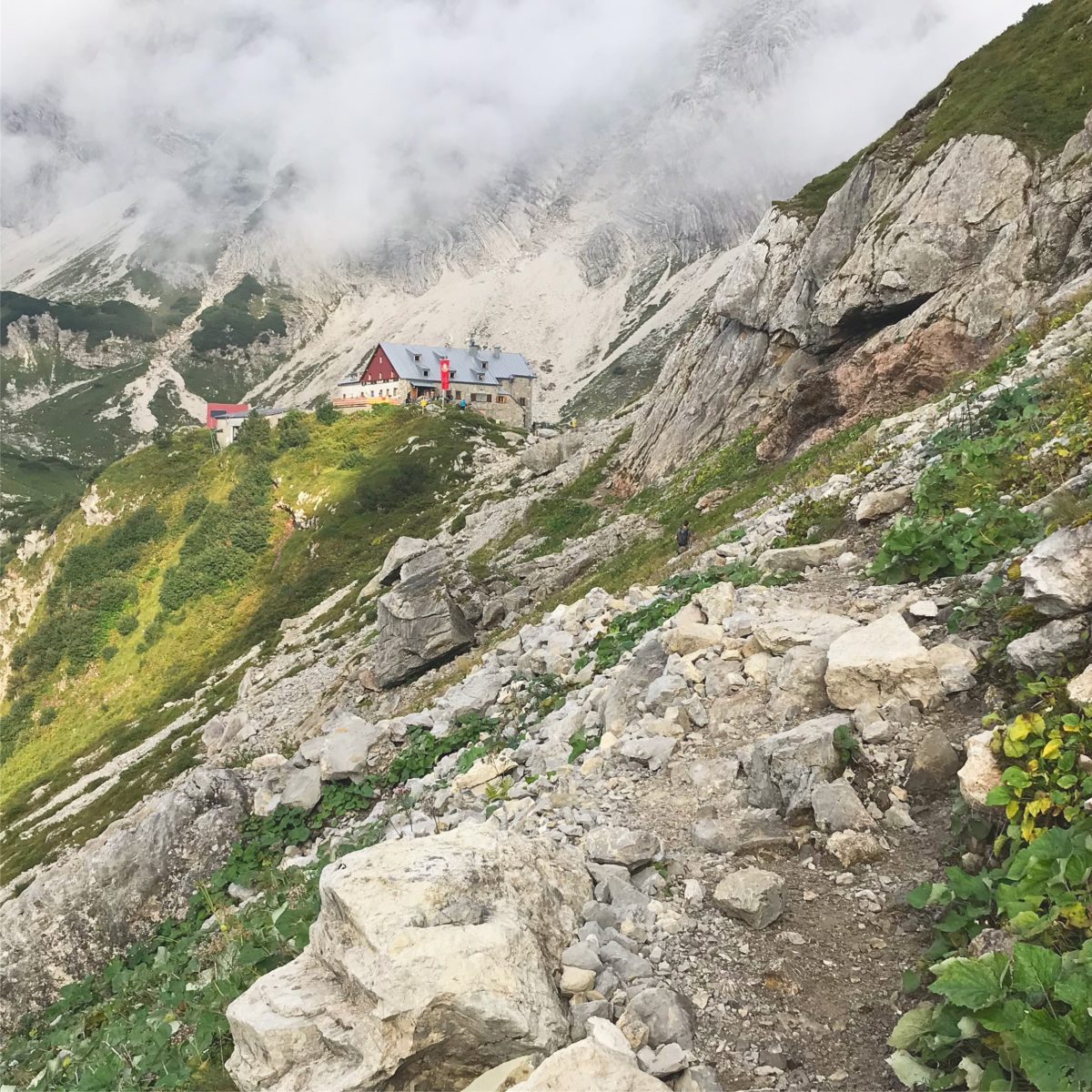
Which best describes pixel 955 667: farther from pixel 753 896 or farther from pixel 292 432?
pixel 292 432

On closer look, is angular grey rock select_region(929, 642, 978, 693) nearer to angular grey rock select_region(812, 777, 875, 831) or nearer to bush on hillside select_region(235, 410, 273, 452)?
angular grey rock select_region(812, 777, 875, 831)

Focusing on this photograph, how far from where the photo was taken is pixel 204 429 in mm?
93625

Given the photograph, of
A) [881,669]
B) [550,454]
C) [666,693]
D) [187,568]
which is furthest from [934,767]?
[187,568]

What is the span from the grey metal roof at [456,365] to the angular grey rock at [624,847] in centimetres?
13082

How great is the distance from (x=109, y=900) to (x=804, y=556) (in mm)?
14226

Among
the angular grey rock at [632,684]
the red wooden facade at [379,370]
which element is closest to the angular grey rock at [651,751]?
the angular grey rock at [632,684]

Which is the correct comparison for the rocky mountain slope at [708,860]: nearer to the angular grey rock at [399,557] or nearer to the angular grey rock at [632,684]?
the angular grey rock at [632,684]

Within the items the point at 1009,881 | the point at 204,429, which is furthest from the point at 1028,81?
the point at 204,429

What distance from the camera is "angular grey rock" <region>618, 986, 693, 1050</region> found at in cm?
456

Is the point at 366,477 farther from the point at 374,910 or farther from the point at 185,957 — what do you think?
the point at 374,910

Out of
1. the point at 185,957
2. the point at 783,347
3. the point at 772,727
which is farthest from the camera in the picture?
the point at 783,347

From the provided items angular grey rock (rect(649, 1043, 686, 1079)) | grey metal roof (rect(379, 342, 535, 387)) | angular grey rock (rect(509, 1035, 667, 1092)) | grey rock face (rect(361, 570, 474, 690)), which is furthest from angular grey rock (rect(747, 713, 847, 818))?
grey metal roof (rect(379, 342, 535, 387))

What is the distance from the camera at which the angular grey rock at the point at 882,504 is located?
473 inches

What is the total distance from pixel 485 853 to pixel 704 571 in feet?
30.0
